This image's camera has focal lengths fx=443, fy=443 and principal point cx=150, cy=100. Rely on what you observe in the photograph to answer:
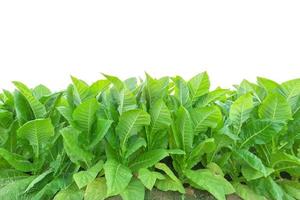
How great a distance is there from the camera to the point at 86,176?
2281 mm

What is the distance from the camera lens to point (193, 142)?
99.3 inches

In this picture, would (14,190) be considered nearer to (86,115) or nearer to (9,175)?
(9,175)

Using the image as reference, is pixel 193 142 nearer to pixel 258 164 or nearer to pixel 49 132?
pixel 258 164

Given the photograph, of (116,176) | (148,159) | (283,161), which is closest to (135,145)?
(148,159)

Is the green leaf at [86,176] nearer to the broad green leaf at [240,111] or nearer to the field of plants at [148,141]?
the field of plants at [148,141]

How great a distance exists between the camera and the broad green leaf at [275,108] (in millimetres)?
2549

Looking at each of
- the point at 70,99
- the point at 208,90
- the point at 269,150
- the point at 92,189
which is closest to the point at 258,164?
the point at 269,150

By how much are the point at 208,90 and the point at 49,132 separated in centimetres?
96

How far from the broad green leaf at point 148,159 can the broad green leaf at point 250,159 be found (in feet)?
1.51

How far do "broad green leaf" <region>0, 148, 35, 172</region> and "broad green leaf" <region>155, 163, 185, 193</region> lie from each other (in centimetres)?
78

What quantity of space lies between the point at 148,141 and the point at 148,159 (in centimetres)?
12

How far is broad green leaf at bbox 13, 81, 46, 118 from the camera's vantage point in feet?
8.47

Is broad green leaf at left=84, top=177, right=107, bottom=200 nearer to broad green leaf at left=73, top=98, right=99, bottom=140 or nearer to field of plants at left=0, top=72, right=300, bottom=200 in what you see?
field of plants at left=0, top=72, right=300, bottom=200

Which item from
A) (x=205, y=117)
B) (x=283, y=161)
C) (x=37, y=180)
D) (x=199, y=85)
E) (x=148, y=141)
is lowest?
(x=283, y=161)
